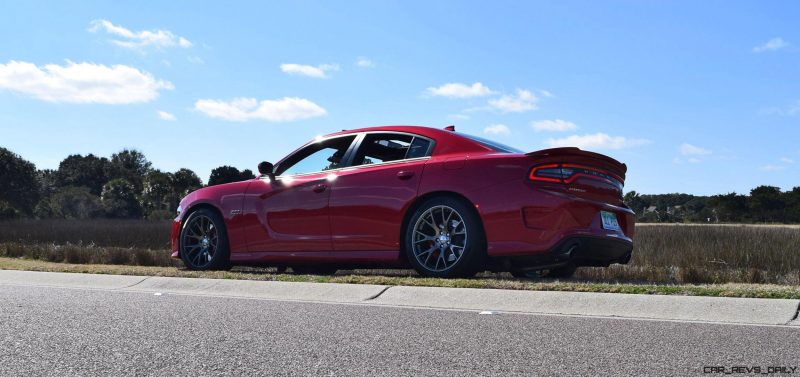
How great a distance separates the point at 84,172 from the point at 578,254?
407 ft

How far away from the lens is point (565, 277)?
852 centimetres

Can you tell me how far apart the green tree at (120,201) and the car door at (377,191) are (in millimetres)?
89264

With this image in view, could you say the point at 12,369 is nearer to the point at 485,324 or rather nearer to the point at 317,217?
the point at 485,324

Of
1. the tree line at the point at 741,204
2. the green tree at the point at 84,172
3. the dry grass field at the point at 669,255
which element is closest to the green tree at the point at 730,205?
the tree line at the point at 741,204

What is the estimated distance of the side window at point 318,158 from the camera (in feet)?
29.8

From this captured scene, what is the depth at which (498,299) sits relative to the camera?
6469 millimetres

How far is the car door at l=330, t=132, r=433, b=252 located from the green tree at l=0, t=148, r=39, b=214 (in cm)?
7493

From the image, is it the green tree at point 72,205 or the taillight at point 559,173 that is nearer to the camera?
the taillight at point 559,173

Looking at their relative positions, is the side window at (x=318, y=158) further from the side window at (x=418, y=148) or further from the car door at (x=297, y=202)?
the side window at (x=418, y=148)

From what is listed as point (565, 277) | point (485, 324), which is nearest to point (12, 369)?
point (485, 324)

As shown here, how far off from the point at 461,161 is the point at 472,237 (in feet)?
2.59

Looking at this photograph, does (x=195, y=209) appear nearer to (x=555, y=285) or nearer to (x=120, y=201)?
(x=555, y=285)

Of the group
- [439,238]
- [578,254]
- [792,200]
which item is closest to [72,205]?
[792,200]

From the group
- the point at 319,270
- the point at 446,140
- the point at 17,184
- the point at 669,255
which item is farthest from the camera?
the point at 17,184
